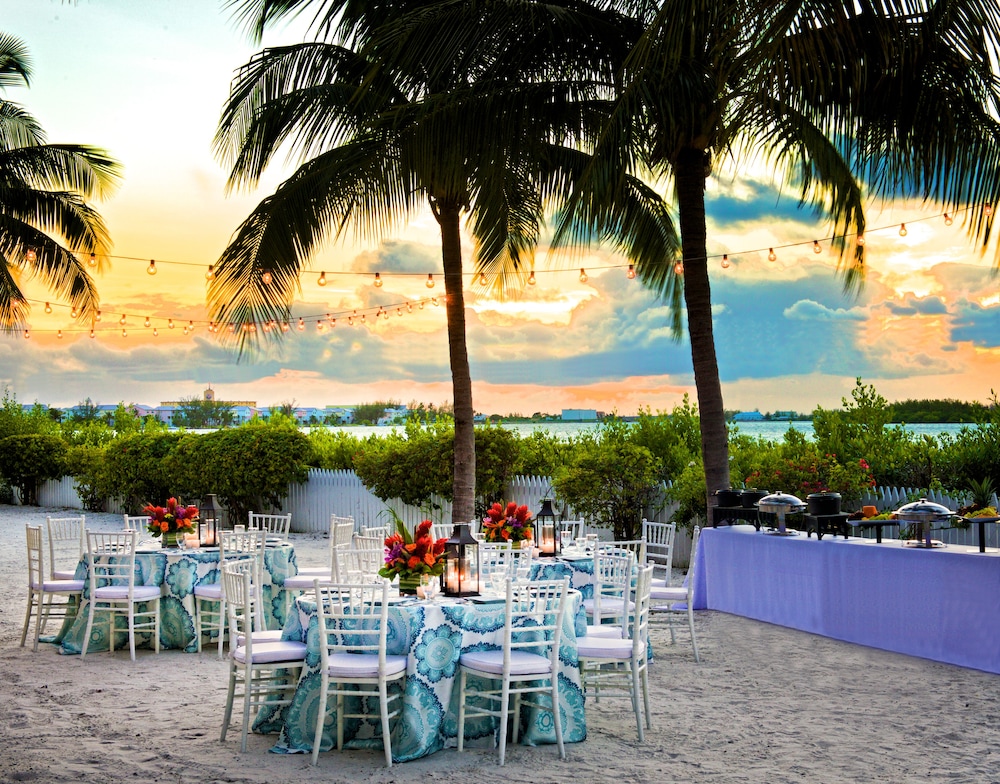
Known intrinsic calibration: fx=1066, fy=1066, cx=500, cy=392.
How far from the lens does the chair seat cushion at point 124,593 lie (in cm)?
836

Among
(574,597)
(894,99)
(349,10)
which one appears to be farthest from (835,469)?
(349,10)

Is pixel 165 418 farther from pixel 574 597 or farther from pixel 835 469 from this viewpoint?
pixel 574 597

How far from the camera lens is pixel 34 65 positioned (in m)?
19.5

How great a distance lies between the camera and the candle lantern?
859 cm

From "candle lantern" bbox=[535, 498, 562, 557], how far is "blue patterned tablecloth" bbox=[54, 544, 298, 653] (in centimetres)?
229

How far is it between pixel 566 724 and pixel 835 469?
7024 mm

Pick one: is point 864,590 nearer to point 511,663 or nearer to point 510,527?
point 510,527

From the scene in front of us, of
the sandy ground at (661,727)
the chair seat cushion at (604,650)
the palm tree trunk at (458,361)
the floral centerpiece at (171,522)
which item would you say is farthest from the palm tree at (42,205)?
the chair seat cushion at (604,650)

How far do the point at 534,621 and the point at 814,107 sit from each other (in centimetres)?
569

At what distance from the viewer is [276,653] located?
5.75m

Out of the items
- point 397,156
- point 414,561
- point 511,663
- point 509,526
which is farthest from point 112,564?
point 511,663

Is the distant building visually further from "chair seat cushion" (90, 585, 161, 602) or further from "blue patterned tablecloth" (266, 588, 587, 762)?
"blue patterned tablecloth" (266, 588, 587, 762)

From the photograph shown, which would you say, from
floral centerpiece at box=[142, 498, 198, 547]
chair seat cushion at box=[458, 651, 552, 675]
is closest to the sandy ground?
chair seat cushion at box=[458, 651, 552, 675]

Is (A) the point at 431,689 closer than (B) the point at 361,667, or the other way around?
(B) the point at 361,667
